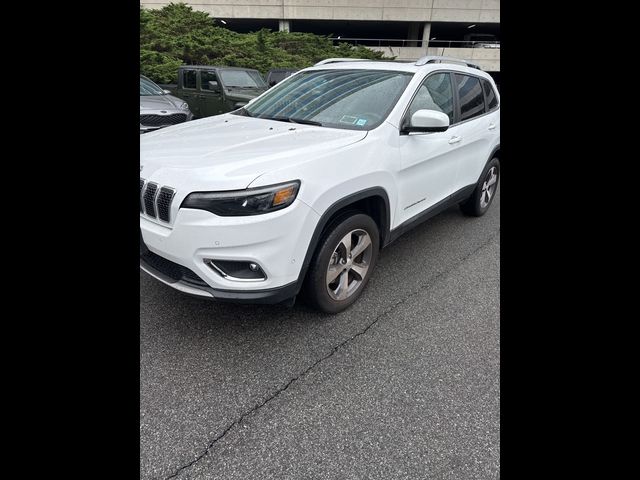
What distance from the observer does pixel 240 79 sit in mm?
10297

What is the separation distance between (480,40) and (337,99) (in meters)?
36.7

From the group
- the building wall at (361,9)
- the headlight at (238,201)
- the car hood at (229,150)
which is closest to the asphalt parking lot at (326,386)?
the headlight at (238,201)

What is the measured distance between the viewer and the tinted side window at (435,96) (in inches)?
127

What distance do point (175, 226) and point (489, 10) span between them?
34351 mm

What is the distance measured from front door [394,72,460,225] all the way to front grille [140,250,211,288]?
1.67 meters

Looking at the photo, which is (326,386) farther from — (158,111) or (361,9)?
(361,9)

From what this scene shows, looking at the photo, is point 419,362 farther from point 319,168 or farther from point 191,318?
point 191,318

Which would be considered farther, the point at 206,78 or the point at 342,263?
the point at 206,78

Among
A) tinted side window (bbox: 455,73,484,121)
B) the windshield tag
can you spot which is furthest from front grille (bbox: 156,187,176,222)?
tinted side window (bbox: 455,73,484,121)

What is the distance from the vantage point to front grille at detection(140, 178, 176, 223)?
222 cm

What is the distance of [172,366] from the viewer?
2396 millimetres

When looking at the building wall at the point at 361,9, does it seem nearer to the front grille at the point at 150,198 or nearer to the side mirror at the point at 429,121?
the side mirror at the point at 429,121

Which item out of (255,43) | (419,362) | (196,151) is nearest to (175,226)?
(196,151)

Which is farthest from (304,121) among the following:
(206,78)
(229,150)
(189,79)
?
(189,79)
